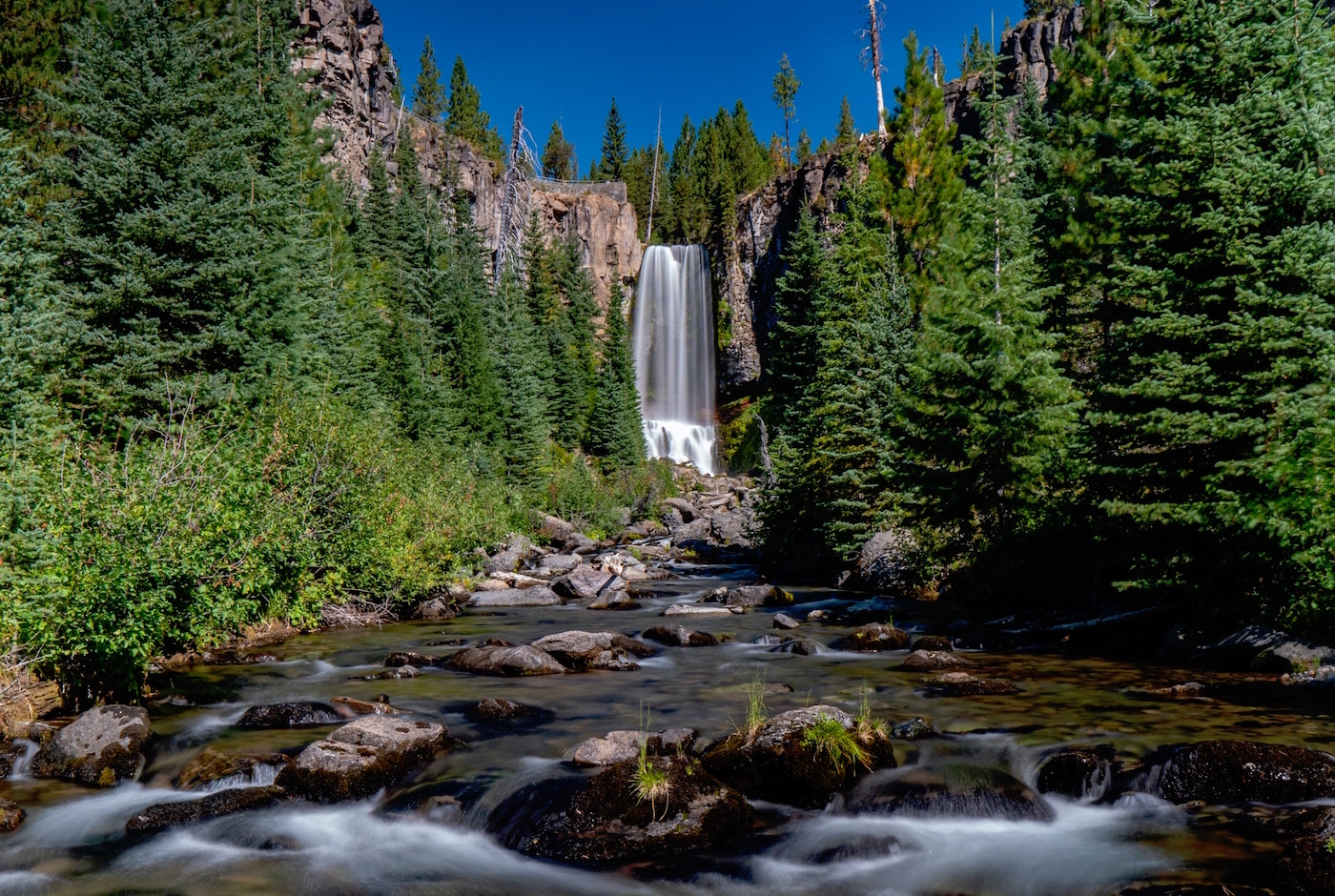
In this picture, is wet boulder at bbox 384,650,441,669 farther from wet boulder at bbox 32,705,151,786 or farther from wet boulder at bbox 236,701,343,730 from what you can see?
wet boulder at bbox 32,705,151,786

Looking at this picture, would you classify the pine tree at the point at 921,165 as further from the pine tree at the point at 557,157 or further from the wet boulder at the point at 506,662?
the pine tree at the point at 557,157

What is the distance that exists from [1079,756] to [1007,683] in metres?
3.34

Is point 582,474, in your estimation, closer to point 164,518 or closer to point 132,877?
point 164,518

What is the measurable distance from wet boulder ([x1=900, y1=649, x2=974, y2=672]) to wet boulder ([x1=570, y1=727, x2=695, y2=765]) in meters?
5.29

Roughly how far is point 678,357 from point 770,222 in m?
14.8

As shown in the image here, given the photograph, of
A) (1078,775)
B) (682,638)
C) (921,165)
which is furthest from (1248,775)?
(921,165)

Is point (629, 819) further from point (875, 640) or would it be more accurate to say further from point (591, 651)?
point (875, 640)

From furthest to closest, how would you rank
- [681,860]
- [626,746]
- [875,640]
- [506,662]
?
1. [875,640]
2. [506,662]
3. [626,746]
4. [681,860]

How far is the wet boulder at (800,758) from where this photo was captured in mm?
7426

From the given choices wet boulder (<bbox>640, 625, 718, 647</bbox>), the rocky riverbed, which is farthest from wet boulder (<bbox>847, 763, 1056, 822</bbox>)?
wet boulder (<bbox>640, 625, 718, 647</bbox>)

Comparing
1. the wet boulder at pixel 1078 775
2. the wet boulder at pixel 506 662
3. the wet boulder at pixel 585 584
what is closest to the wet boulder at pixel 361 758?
the wet boulder at pixel 506 662

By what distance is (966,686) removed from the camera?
1099cm

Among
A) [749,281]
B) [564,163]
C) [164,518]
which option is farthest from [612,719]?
[564,163]

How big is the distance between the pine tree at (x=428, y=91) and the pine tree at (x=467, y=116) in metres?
1.23
